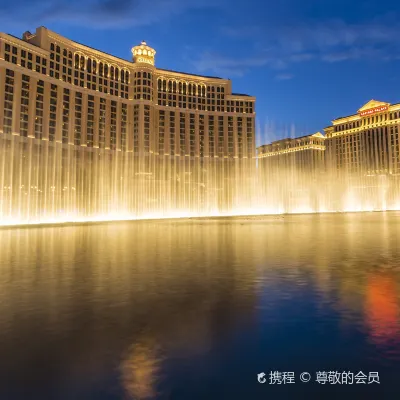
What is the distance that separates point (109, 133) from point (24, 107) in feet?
63.4

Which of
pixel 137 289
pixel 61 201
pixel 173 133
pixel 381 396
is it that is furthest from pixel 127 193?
pixel 381 396

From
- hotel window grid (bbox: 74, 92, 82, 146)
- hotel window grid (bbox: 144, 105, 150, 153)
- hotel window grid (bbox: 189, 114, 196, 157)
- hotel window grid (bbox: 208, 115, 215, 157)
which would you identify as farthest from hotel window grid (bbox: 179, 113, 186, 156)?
hotel window grid (bbox: 74, 92, 82, 146)

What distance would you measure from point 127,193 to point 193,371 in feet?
243

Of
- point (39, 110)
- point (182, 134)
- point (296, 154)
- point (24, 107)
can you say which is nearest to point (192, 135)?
point (182, 134)

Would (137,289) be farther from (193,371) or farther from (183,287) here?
(193,371)

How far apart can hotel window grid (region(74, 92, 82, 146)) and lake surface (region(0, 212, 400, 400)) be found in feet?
217

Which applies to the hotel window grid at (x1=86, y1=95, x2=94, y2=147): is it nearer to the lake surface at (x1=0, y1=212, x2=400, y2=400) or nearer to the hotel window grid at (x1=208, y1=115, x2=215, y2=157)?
the hotel window grid at (x1=208, y1=115, x2=215, y2=157)

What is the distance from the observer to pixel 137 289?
7.42 meters

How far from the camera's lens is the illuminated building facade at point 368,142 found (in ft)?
347

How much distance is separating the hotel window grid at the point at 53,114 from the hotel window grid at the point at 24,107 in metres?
5.02

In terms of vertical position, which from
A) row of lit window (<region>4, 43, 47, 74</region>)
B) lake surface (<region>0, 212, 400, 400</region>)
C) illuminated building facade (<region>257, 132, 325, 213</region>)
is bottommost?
lake surface (<region>0, 212, 400, 400</region>)

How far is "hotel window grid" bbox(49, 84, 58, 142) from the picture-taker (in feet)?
215

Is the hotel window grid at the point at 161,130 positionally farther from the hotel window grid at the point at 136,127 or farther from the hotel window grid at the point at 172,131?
the hotel window grid at the point at 136,127

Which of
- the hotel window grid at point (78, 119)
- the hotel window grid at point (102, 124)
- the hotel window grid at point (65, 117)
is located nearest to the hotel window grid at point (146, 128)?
the hotel window grid at point (102, 124)
